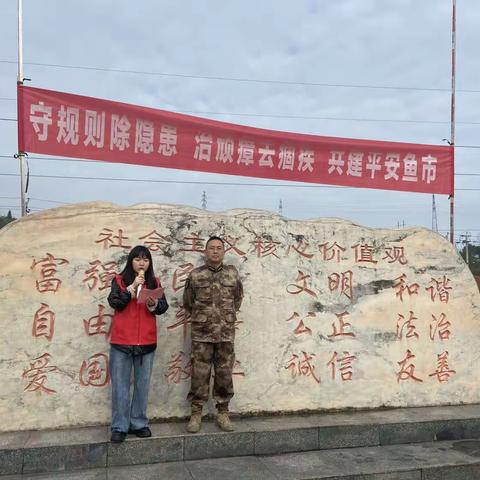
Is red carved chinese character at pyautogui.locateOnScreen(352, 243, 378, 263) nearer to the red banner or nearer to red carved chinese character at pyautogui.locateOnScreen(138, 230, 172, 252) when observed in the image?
the red banner

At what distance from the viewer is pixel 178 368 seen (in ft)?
12.6

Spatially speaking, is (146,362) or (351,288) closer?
(146,362)

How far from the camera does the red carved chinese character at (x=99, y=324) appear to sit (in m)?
3.72

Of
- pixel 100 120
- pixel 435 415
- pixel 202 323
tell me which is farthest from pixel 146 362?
pixel 435 415

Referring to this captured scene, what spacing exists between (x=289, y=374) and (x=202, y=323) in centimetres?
97

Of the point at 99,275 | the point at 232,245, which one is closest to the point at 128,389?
the point at 99,275

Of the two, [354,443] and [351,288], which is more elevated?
[351,288]

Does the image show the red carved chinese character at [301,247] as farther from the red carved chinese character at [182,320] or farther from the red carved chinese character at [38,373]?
the red carved chinese character at [38,373]

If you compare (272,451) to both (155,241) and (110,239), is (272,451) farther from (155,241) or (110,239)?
(110,239)

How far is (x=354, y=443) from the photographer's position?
12.3 ft

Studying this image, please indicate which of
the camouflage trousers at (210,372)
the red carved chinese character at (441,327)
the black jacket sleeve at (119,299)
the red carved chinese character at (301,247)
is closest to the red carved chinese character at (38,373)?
the black jacket sleeve at (119,299)

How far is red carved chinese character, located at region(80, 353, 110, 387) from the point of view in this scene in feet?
12.0

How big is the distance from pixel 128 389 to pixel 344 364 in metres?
1.87

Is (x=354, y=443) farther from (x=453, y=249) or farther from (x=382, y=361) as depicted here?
(x=453, y=249)
